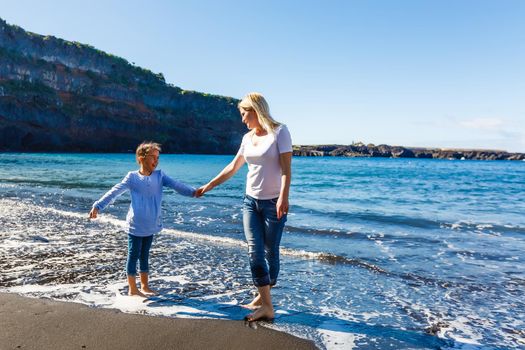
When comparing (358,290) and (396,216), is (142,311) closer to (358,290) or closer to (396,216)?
(358,290)

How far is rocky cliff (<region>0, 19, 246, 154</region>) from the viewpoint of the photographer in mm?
78750

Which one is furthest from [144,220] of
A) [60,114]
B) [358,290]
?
[60,114]

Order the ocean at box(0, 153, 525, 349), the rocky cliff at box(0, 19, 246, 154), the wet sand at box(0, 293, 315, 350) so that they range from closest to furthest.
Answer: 1. the wet sand at box(0, 293, 315, 350)
2. the ocean at box(0, 153, 525, 349)
3. the rocky cliff at box(0, 19, 246, 154)

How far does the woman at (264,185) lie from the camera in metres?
3.96

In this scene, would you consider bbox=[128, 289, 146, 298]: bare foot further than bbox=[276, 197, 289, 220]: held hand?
Yes

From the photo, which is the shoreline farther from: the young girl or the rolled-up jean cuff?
the rolled-up jean cuff

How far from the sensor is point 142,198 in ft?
15.7

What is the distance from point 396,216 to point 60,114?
Result: 276 ft

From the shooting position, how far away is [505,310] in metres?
5.07

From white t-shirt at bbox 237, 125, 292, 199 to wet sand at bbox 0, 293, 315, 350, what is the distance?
1325 mm

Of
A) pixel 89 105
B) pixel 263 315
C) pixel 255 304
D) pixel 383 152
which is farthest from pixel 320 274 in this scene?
pixel 383 152

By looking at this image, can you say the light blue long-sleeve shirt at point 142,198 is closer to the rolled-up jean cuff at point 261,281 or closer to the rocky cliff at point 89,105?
the rolled-up jean cuff at point 261,281

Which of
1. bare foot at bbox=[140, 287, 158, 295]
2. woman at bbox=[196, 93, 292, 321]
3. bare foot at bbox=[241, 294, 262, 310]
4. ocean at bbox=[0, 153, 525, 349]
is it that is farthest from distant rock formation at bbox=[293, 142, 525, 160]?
woman at bbox=[196, 93, 292, 321]

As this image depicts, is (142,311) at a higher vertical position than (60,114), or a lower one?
lower
